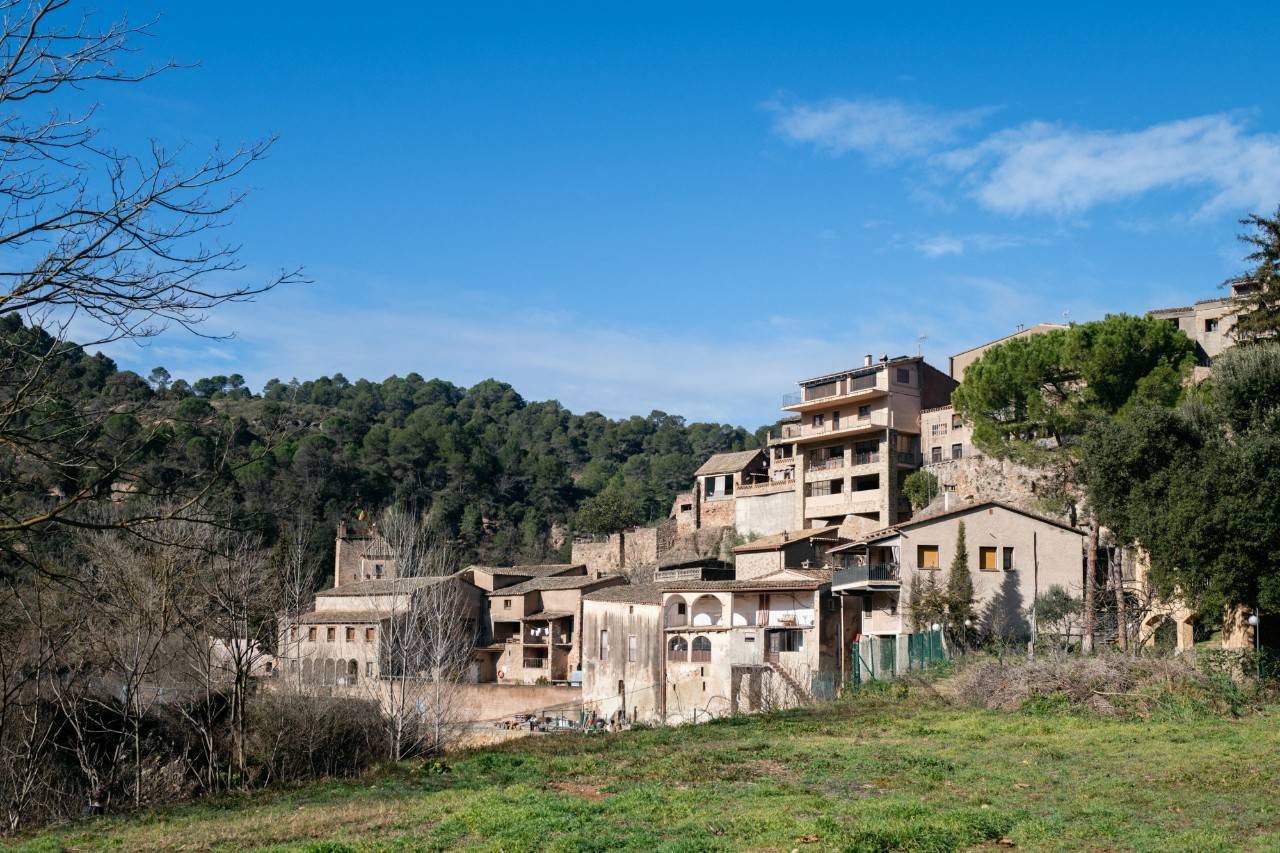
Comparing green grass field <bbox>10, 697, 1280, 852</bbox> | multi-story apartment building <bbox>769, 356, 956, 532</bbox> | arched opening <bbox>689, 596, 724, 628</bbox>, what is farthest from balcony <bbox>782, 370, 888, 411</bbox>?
green grass field <bbox>10, 697, 1280, 852</bbox>

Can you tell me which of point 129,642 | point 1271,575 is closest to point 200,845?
point 129,642

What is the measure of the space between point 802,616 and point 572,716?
13.0 m

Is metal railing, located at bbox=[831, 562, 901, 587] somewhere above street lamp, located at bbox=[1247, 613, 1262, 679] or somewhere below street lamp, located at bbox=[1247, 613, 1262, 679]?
above

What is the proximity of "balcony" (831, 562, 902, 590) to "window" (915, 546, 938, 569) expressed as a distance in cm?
86

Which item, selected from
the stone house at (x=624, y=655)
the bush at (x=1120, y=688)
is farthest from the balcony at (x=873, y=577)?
the bush at (x=1120, y=688)

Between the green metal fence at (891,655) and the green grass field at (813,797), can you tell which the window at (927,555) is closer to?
the green metal fence at (891,655)

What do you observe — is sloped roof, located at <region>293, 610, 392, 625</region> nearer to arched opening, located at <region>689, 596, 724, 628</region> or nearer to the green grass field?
arched opening, located at <region>689, 596, 724, 628</region>

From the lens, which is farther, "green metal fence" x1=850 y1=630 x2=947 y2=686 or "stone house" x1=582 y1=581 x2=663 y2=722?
"stone house" x1=582 y1=581 x2=663 y2=722

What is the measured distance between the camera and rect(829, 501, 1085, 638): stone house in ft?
129

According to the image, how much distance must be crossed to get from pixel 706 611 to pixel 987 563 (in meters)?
12.3

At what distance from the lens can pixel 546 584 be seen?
61.4 metres

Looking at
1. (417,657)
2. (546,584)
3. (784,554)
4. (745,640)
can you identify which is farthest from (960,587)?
(546,584)

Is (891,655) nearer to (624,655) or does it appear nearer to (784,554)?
(784,554)

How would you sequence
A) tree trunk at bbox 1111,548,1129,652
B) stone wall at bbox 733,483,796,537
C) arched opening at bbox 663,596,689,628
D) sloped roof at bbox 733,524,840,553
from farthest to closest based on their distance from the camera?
stone wall at bbox 733,483,796,537, sloped roof at bbox 733,524,840,553, arched opening at bbox 663,596,689,628, tree trunk at bbox 1111,548,1129,652
